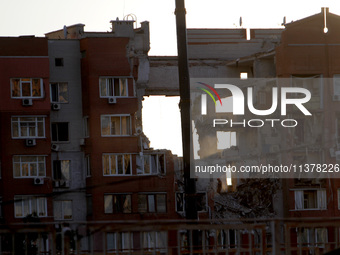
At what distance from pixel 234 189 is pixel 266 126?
10.9 feet

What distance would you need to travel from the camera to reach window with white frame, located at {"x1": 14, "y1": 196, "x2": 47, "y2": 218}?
41.5 m

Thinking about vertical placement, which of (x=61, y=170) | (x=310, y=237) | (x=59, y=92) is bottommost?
(x=310, y=237)

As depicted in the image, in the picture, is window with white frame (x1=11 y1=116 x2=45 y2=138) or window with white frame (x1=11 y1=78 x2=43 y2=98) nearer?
window with white frame (x1=11 y1=78 x2=43 y2=98)

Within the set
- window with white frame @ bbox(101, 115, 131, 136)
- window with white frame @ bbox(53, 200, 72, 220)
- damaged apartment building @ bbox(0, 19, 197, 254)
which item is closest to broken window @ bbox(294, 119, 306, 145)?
damaged apartment building @ bbox(0, 19, 197, 254)

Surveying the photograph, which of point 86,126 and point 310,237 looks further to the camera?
point 86,126

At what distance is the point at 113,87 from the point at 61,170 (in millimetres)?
4397

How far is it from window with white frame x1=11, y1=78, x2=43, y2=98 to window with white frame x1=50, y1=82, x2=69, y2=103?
3.96ft

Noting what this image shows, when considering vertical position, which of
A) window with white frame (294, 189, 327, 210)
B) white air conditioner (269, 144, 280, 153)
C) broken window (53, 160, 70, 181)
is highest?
white air conditioner (269, 144, 280, 153)

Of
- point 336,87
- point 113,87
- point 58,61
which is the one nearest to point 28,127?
point 58,61

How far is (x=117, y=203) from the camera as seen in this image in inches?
1684

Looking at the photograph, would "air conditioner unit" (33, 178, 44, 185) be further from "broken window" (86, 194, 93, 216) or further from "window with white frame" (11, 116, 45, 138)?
"broken window" (86, 194, 93, 216)

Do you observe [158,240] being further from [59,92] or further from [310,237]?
[59,92]

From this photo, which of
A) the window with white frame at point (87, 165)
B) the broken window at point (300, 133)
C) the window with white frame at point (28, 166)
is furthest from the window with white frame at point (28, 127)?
the broken window at point (300, 133)

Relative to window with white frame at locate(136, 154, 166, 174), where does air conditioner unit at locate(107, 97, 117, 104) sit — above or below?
above
